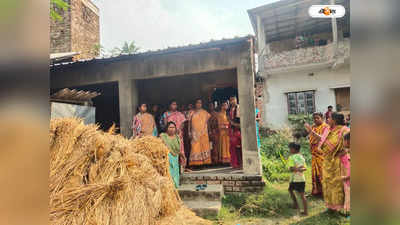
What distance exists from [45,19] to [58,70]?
650 cm

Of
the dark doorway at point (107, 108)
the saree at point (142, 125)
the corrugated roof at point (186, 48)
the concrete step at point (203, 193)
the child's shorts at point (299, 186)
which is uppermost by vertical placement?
the corrugated roof at point (186, 48)

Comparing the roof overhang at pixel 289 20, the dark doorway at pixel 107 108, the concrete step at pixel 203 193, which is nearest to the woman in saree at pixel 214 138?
the concrete step at pixel 203 193

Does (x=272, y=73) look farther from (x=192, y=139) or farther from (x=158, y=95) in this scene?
(x=192, y=139)

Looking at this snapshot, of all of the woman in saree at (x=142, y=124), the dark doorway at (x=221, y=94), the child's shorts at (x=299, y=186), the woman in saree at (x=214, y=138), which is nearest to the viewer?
the child's shorts at (x=299, y=186)

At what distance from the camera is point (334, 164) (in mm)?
3576

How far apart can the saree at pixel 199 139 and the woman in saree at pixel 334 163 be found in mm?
2787

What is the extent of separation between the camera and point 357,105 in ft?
1.66

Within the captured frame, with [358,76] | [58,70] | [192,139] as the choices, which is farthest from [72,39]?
[358,76]

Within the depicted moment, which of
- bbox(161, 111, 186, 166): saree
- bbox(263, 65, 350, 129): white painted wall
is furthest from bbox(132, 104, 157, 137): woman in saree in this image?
bbox(263, 65, 350, 129): white painted wall

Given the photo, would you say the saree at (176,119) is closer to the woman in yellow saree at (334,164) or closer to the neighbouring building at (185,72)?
the neighbouring building at (185,72)

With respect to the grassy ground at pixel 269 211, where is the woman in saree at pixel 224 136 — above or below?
above

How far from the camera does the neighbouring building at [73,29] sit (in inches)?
433

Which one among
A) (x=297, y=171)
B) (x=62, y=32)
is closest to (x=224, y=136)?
(x=297, y=171)

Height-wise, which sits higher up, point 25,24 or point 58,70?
point 58,70
